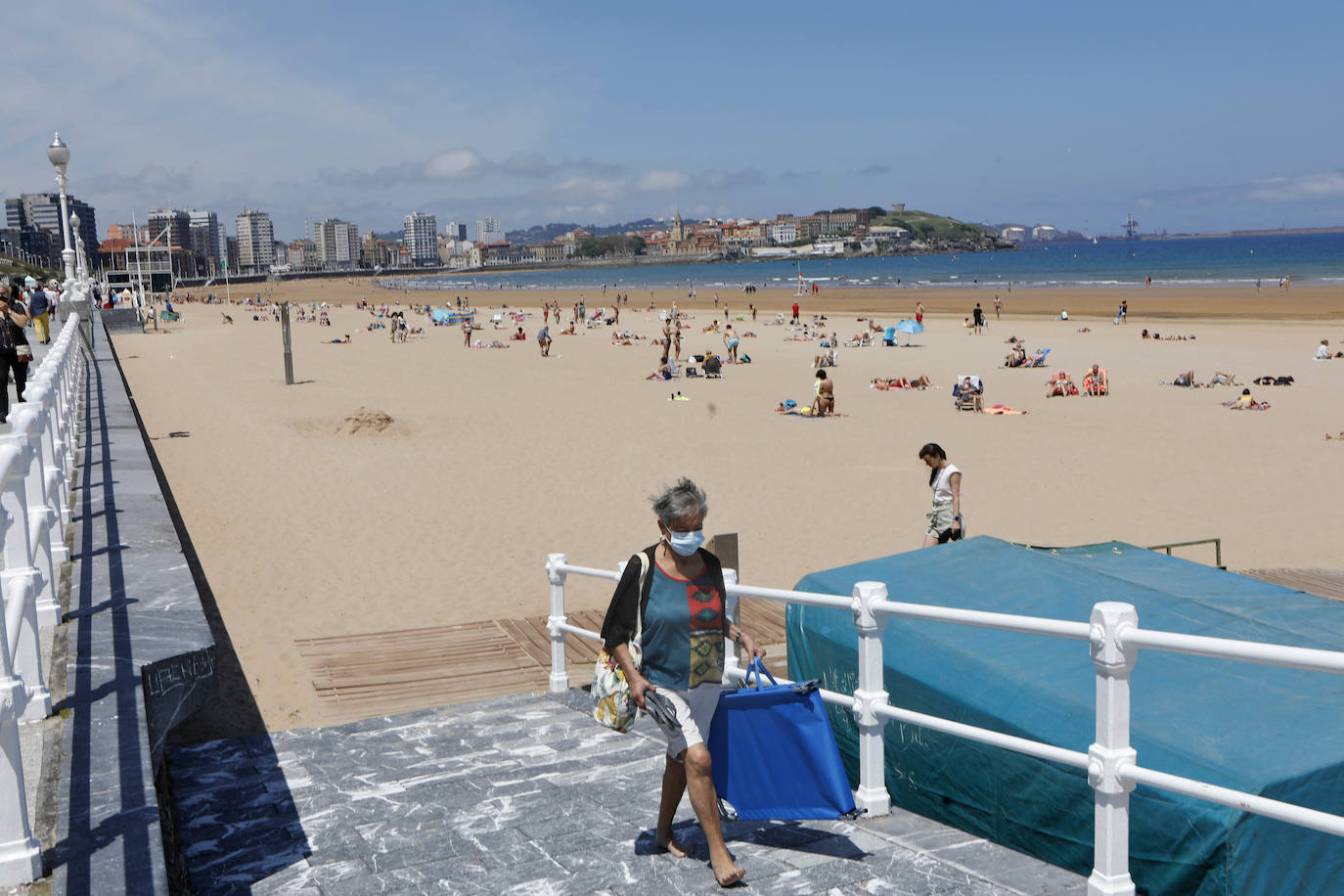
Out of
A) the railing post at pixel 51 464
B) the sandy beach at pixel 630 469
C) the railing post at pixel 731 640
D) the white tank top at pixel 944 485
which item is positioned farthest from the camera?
the sandy beach at pixel 630 469

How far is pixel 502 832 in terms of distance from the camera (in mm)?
4395

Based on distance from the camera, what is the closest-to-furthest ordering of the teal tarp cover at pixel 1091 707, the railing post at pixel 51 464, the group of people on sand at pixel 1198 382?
the teal tarp cover at pixel 1091 707, the railing post at pixel 51 464, the group of people on sand at pixel 1198 382

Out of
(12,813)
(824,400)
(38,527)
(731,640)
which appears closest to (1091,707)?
(731,640)

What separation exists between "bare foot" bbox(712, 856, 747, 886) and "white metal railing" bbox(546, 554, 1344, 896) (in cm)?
86

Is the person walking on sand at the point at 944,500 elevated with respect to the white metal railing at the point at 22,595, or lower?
lower

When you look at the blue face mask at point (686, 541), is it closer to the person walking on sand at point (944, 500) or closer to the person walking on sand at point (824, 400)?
the person walking on sand at point (944, 500)

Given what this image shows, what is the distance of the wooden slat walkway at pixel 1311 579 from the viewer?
31.9 feet

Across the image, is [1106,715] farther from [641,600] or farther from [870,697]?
[641,600]

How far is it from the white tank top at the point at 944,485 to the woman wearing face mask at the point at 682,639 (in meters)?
6.20

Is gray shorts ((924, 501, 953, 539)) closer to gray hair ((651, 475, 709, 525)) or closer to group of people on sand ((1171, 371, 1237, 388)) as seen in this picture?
gray hair ((651, 475, 709, 525))

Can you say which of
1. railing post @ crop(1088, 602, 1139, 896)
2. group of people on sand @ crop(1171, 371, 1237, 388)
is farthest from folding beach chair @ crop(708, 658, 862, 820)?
group of people on sand @ crop(1171, 371, 1237, 388)

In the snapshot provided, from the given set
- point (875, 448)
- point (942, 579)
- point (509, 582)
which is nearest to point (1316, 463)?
point (875, 448)

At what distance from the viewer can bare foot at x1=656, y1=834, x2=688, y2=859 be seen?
13.4 feet

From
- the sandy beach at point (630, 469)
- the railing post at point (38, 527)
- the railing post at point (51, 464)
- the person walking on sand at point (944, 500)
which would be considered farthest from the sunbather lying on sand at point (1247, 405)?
the railing post at point (38, 527)
